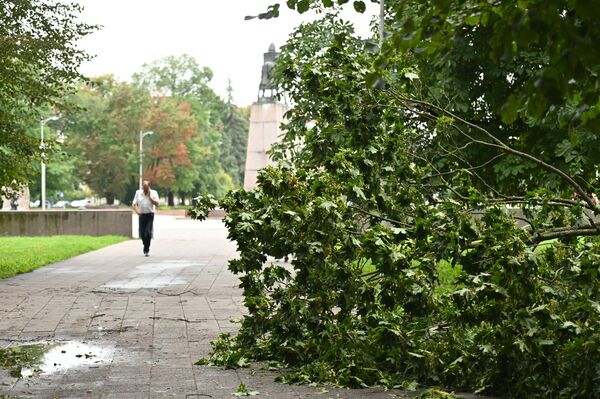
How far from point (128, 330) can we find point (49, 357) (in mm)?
1635

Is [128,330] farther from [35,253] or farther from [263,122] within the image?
[263,122]

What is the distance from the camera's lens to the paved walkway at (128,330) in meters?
5.95

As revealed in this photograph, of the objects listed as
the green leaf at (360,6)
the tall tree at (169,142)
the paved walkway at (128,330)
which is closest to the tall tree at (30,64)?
the paved walkway at (128,330)

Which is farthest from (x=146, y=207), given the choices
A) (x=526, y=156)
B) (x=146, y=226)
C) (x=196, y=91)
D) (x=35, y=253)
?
(x=196, y=91)

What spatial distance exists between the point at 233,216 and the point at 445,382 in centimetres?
232

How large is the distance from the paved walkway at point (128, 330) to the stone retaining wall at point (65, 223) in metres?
15.2

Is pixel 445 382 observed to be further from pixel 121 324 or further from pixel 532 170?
pixel 532 170

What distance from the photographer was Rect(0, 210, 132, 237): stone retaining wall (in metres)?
31.8

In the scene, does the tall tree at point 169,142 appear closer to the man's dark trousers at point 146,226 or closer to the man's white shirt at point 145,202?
the man's dark trousers at point 146,226

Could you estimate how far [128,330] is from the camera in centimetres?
871

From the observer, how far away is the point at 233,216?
7371 millimetres

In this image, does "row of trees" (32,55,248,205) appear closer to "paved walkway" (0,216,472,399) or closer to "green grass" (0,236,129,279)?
"green grass" (0,236,129,279)

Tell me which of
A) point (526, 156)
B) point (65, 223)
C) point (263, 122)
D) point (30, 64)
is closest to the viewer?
point (526, 156)

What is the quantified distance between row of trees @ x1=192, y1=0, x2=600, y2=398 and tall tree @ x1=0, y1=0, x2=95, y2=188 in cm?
904
